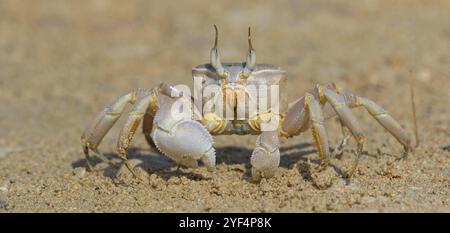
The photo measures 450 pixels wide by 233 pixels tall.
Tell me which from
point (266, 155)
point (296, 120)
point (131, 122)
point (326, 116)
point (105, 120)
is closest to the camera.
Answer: point (266, 155)

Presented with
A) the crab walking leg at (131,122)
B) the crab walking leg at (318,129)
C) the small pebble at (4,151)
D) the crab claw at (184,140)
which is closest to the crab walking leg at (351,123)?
the crab walking leg at (318,129)

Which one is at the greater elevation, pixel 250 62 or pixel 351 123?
pixel 250 62

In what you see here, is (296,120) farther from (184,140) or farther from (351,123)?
(184,140)

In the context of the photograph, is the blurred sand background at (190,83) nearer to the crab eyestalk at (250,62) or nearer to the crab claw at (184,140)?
the crab claw at (184,140)

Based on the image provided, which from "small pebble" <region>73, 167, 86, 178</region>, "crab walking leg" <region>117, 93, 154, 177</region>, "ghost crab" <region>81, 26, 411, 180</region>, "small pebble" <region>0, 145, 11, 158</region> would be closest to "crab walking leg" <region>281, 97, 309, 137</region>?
"ghost crab" <region>81, 26, 411, 180</region>

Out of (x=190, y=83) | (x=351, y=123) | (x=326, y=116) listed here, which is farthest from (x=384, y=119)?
(x=190, y=83)

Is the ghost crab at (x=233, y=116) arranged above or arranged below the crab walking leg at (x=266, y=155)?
above
